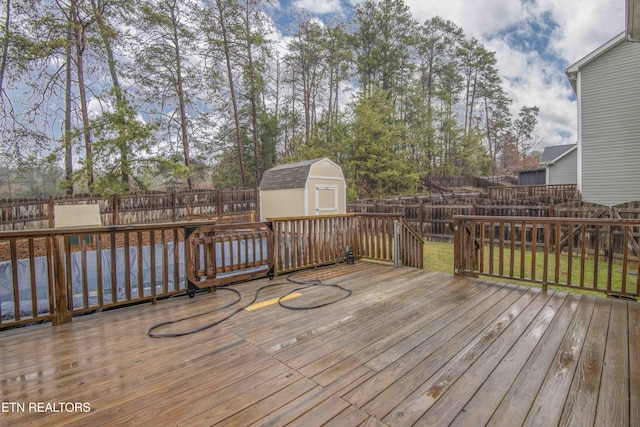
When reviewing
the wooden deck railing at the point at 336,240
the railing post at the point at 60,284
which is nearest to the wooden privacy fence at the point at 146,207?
the wooden deck railing at the point at 336,240

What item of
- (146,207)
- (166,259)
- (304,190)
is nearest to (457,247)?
(166,259)

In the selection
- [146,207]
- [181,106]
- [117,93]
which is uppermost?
[181,106]

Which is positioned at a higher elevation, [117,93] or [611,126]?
[117,93]

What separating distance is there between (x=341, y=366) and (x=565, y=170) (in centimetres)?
2303

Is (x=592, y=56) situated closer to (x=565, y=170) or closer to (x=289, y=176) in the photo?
(x=289, y=176)

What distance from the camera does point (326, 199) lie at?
11484mm

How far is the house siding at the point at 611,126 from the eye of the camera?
8375 millimetres

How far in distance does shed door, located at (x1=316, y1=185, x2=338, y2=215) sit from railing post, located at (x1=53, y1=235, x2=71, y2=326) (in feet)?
28.2

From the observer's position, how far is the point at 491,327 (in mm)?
2510

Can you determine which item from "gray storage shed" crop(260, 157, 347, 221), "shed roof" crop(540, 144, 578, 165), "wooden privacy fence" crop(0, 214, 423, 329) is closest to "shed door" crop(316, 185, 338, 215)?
"gray storage shed" crop(260, 157, 347, 221)

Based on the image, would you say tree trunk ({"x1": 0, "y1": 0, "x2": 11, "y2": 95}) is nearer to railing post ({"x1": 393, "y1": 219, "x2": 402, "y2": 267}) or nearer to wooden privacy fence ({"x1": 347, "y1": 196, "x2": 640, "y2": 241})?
wooden privacy fence ({"x1": 347, "y1": 196, "x2": 640, "y2": 241})

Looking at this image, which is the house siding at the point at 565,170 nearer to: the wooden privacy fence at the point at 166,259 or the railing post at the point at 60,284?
the wooden privacy fence at the point at 166,259

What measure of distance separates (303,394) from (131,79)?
15.5 meters

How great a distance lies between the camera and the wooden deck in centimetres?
152
